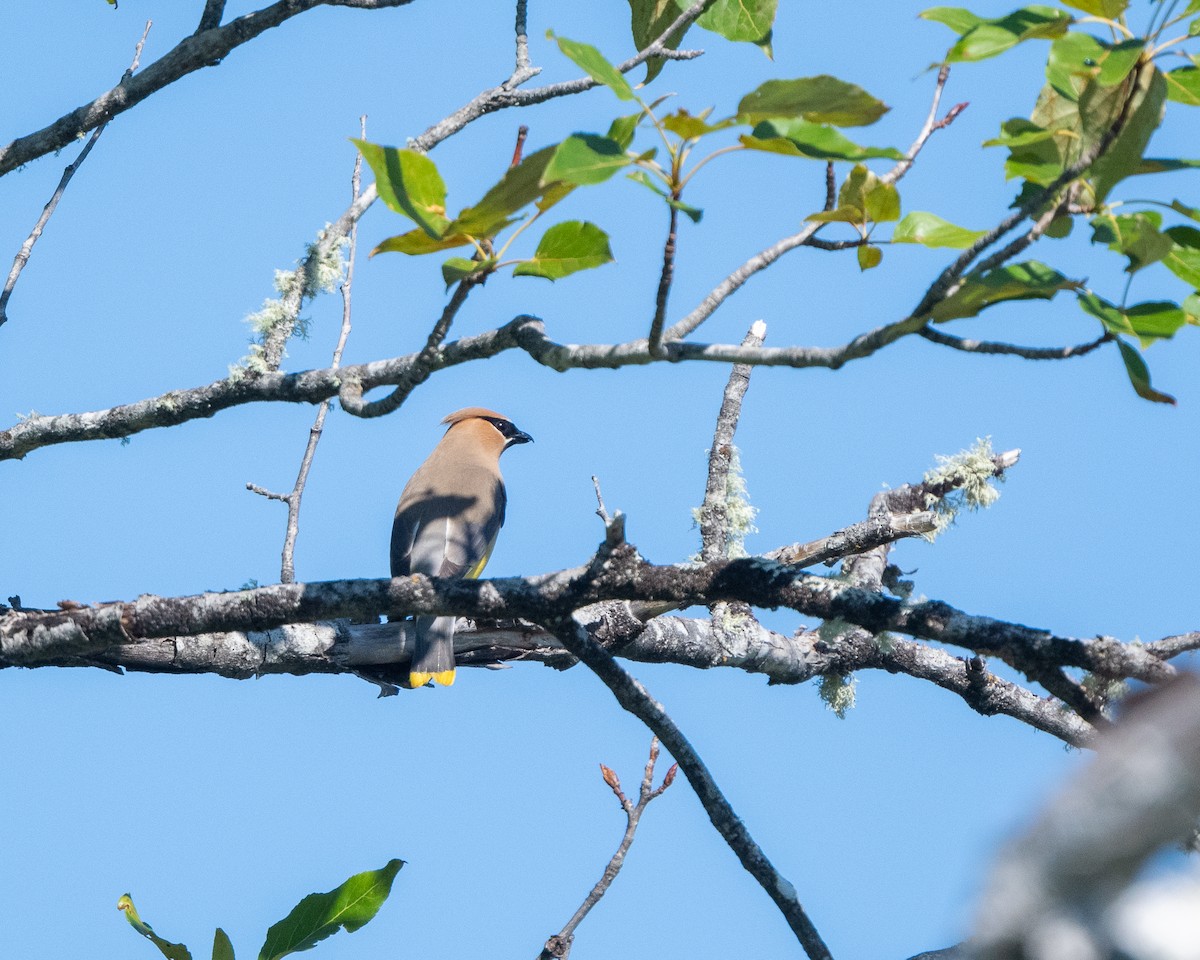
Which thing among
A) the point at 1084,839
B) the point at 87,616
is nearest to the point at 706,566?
the point at 87,616

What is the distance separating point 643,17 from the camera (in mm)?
3406

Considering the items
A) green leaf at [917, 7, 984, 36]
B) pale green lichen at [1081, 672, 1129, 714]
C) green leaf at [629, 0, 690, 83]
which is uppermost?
green leaf at [629, 0, 690, 83]

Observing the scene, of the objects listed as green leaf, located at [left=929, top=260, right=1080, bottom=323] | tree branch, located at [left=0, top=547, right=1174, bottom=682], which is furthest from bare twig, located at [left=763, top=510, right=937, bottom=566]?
green leaf, located at [left=929, top=260, right=1080, bottom=323]

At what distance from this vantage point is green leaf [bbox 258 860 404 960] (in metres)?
3.69

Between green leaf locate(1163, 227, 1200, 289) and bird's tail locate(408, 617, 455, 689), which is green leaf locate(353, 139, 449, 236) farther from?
bird's tail locate(408, 617, 455, 689)

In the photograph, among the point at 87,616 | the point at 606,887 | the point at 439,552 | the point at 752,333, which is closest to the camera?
the point at 87,616

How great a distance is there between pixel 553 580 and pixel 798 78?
1.46 m

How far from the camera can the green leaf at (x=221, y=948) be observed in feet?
11.7

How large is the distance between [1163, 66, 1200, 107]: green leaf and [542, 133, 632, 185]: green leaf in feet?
3.27

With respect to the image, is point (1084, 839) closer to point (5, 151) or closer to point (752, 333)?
point (5, 151)

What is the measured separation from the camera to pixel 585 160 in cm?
224

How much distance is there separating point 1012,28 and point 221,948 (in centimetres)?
293

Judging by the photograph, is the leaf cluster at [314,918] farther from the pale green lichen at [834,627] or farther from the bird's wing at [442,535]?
the bird's wing at [442,535]

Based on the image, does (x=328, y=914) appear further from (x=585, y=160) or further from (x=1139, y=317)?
(x=1139, y=317)
